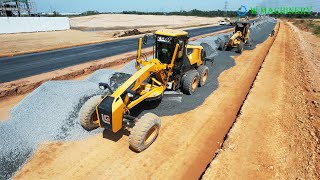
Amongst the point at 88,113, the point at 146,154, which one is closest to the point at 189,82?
the point at 146,154

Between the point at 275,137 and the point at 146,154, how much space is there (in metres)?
3.81

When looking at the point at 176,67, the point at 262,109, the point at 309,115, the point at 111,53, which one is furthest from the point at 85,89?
the point at 111,53

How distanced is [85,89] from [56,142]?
2492 millimetres

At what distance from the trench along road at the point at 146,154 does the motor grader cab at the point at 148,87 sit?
445 millimetres

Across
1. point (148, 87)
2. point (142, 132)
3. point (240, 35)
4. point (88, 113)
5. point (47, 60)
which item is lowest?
point (47, 60)

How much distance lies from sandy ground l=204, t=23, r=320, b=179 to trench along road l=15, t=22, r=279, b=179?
487 millimetres

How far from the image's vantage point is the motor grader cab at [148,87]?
600cm

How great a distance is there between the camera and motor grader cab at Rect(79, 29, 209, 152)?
19.7 feet

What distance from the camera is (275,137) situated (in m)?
6.92

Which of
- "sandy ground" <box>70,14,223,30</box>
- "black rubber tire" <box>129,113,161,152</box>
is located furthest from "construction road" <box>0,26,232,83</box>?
"sandy ground" <box>70,14,223,30</box>

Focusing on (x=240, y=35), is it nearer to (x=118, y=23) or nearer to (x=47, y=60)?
(x=47, y=60)

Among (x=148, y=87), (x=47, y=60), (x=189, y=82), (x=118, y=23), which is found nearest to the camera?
(x=148, y=87)

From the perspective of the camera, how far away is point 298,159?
598 cm

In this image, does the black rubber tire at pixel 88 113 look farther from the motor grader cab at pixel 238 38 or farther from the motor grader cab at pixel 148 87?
the motor grader cab at pixel 238 38
